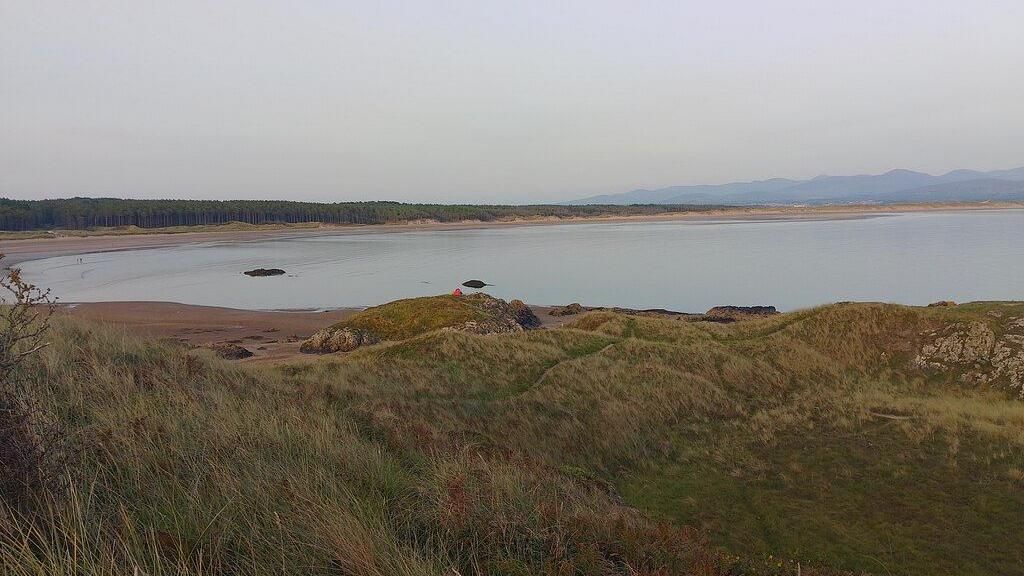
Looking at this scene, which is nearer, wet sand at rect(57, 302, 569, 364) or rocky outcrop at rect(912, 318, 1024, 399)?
rocky outcrop at rect(912, 318, 1024, 399)

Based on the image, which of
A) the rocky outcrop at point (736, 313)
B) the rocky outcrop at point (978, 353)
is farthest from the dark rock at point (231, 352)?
the rocky outcrop at point (736, 313)

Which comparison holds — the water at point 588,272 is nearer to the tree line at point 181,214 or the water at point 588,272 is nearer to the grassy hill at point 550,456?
the grassy hill at point 550,456

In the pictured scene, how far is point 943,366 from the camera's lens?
15469mm

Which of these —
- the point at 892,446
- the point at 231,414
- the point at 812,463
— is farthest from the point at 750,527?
the point at 231,414

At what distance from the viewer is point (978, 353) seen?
15250 millimetres

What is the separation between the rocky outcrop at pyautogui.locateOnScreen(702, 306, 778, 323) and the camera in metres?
32.7

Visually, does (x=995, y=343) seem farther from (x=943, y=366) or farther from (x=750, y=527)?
(x=750, y=527)

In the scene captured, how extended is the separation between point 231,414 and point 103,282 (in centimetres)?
5281

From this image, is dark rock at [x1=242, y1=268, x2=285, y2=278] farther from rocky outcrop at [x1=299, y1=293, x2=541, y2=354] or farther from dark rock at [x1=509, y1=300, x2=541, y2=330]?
dark rock at [x1=509, y1=300, x2=541, y2=330]

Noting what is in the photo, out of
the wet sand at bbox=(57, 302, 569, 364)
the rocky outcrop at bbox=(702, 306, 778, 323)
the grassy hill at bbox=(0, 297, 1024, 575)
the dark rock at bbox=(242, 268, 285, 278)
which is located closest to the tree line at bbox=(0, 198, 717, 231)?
the dark rock at bbox=(242, 268, 285, 278)

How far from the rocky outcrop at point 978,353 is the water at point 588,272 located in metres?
22.3

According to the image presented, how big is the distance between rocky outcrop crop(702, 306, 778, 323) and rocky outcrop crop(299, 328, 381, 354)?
19.1 metres

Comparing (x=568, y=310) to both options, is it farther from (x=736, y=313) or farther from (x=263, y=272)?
(x=263, y=272)

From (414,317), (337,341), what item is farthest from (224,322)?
(414,317)
